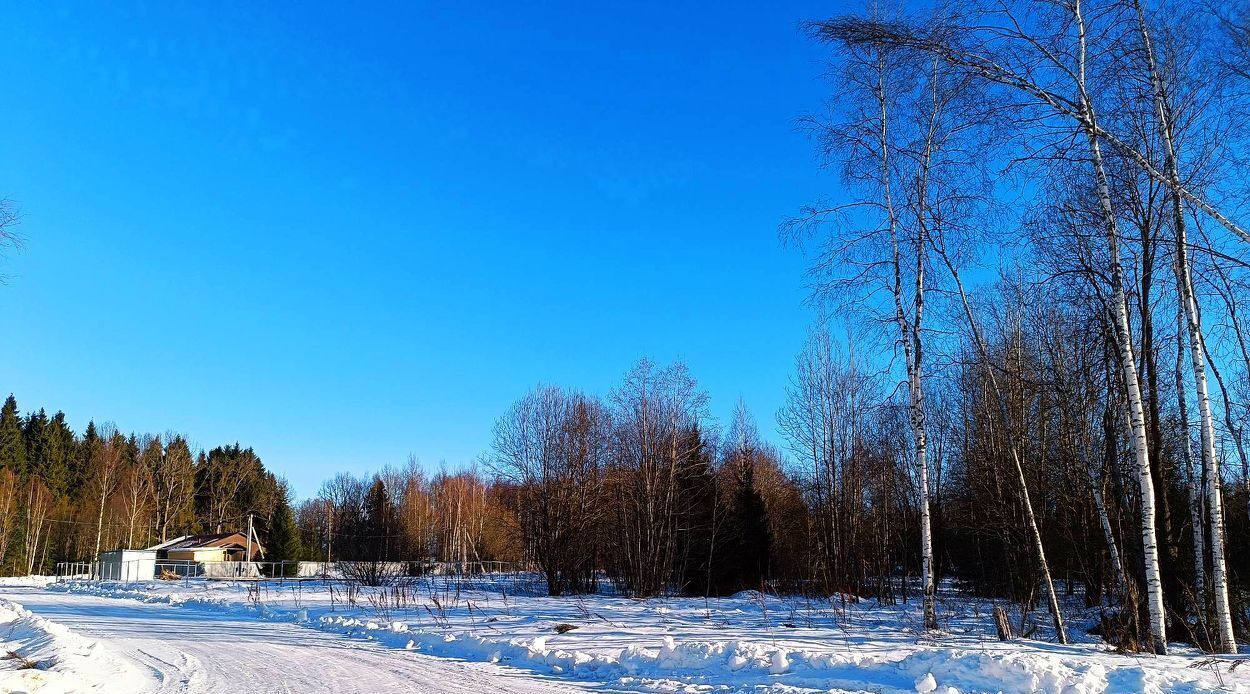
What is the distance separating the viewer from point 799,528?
40.0 m

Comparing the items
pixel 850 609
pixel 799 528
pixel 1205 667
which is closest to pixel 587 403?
pixel 799 528

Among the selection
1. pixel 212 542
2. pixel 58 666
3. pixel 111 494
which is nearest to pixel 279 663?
pixel 58 666

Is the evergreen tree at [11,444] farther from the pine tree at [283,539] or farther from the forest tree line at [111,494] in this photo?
the pine tree at [283,539]

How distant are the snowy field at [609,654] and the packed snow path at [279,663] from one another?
52 millimetres

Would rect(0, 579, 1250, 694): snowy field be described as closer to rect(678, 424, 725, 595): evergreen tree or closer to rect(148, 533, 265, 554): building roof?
rect(678, 424, 725, 595): evergreen tree

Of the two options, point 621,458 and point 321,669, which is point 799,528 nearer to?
point 621,458

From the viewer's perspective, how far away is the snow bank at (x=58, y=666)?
8094 millimetres

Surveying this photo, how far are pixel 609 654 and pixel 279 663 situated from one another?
4.89m

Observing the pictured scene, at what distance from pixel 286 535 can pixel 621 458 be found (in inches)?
1491

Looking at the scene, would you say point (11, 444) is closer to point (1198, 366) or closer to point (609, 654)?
point (609, 654)

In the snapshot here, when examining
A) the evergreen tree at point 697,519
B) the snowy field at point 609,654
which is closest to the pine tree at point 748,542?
the evergreen tree at point 697,519

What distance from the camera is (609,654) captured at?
448 inches

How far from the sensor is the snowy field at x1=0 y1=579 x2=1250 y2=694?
28.7ft

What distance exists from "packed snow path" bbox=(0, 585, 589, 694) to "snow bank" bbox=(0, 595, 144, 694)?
0.34 m
